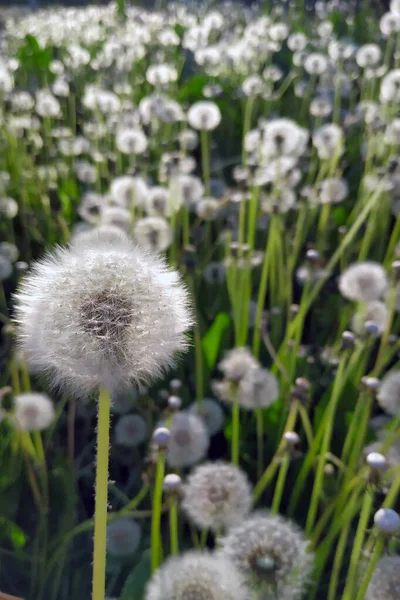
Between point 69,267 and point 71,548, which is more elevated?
point 69,267

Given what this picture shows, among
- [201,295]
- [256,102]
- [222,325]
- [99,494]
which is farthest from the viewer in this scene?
[256,102]

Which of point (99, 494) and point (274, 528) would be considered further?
point (274, 528)

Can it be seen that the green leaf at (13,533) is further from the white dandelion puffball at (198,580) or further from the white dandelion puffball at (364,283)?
the white dandelion puffball at (364,283)

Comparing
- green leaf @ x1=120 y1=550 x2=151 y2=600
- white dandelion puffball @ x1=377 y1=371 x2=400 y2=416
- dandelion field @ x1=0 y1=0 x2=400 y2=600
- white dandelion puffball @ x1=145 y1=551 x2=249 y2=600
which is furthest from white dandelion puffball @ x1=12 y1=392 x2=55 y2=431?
white dandelion puffball @ x1=377 y1=371 x2=400 y2=416

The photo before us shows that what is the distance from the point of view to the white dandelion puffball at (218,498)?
0.72 metres

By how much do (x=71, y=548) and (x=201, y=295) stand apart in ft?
2.16

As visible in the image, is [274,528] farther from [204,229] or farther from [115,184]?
[204,229]

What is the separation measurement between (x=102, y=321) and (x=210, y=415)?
0.69 meters

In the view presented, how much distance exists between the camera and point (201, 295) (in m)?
1.48

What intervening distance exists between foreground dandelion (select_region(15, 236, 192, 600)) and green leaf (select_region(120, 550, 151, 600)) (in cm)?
33

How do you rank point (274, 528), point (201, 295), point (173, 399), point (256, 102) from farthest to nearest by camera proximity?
1. point (256, 102)
2. point (201, 295)
3. point (173, 399)
4. point (274, 528)

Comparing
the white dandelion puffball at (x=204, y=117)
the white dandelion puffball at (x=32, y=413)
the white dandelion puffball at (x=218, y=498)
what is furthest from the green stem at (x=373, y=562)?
the white dandelion puffball at (x=204, y=117)

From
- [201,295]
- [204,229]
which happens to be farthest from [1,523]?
[204,229]

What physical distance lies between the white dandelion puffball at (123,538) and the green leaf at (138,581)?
0.07 meters
